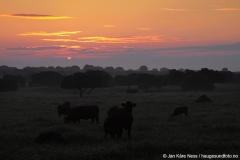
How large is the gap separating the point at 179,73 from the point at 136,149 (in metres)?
103

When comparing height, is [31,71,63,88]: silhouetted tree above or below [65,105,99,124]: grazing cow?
above

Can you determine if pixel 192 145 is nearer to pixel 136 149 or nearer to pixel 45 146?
pixel 136 149

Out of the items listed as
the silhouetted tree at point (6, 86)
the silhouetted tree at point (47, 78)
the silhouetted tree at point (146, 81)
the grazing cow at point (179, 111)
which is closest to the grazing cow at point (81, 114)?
the grazing cow at point (179, 111)

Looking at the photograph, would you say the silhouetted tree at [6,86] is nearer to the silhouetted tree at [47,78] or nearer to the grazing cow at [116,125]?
the silhouetted tree at [47,78]

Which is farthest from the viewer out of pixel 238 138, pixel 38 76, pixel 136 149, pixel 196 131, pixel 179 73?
pixel 38 76

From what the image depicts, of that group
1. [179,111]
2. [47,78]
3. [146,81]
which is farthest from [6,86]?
[179,111]

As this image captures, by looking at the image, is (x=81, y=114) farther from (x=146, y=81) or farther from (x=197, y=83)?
(x=146, y=81)

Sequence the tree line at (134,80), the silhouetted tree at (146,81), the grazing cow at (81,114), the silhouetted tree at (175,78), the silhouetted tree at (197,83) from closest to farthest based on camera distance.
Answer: the grazing cow at (81,114) < the tree line at (134,80) < the silhouetted tree at (197,83) < the silhouetted tree at (146,81) < the silhouetted tree at (175,78)

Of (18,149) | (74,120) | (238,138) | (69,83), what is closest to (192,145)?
(238,138)

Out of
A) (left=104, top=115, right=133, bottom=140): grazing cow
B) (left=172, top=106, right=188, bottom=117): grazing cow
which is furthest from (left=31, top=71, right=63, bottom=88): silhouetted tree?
(left=104, top=115, right=133, bottom=140): grazing cow

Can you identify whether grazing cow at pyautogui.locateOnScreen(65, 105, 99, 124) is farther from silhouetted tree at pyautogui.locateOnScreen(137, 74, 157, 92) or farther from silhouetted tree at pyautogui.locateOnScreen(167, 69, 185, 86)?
silhouetted tree at pyautogui.locateOnScreen(167, 69, 185, 86)

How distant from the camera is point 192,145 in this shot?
42.6 ft

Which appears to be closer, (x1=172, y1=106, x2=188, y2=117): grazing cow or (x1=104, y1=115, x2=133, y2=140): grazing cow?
(x1=104, y1=115, x2=133, y2=140): grazing cow

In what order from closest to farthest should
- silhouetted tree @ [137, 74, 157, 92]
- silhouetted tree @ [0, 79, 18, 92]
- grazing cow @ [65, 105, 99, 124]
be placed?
grazing cow @ [65, 105, 99, 124] → silhouetted tree @ [0, 79, 18, 92] → silhouetted tree @ [137, 74, 157, 92]
